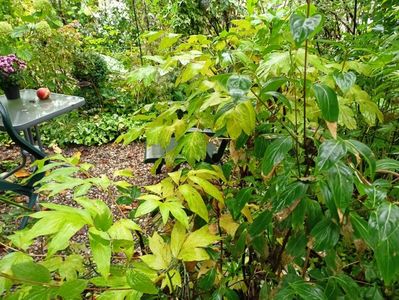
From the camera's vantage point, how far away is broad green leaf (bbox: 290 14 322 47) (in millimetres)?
505

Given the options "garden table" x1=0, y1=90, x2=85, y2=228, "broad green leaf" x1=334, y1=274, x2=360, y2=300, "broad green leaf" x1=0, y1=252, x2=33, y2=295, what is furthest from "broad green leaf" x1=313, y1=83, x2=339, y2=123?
"garden table" x1=0, y1=90, x2=85, y2=228

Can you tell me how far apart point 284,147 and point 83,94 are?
14.0 ft

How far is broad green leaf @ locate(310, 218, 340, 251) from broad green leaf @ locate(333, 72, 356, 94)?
25cm

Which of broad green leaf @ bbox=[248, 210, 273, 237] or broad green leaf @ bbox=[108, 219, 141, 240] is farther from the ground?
broad green leaf @ bbox=[108, 219, 141, 240]

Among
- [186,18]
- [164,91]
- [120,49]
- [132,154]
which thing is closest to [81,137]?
[132,154]

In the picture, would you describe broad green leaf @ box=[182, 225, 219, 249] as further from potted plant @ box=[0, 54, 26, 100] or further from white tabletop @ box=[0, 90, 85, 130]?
potted plant @ box=[0, 54, 26, 100]

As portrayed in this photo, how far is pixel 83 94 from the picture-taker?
4.45m

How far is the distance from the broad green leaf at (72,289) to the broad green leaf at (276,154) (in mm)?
368

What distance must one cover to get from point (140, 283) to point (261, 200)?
350 mm

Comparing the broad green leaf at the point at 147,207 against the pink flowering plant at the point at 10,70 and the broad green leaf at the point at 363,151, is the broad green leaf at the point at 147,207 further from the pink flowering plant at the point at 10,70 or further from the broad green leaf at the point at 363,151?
the pink flowering plant at the point at 10,70

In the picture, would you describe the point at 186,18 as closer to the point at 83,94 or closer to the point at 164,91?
the point at 164,91

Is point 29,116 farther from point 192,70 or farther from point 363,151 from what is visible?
point 363,151

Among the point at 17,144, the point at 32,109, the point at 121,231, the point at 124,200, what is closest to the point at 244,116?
the point at 121,231

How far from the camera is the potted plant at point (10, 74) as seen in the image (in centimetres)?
243
